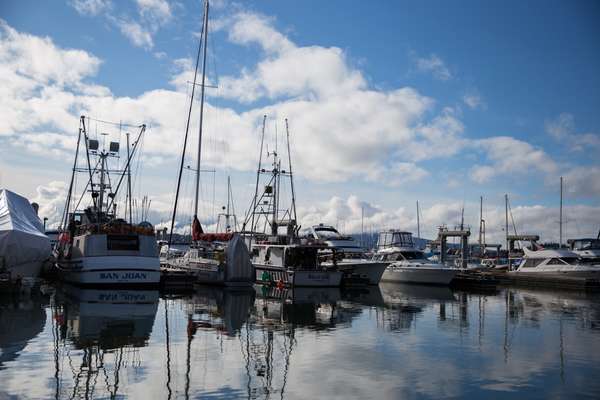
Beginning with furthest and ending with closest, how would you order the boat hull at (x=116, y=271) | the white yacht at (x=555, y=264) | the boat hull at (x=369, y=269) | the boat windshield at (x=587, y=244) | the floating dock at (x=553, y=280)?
the boat windshield at (x=587, y=244) < the boat hull at (x=369, y=269) < the white yacht at (x=555, y=264) < the floating dock at (x=553, y=280) < the boat hull at (x=116, y=271)

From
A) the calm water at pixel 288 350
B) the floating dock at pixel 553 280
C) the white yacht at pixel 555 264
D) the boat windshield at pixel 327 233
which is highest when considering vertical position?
the boat windshield at pixel 327 233

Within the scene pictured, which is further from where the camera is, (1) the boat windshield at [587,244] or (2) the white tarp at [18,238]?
(1) the boat windshield at [587,244]

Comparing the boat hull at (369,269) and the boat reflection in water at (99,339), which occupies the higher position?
the boat hull at (369,269)

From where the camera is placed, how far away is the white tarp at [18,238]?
29.8 metres

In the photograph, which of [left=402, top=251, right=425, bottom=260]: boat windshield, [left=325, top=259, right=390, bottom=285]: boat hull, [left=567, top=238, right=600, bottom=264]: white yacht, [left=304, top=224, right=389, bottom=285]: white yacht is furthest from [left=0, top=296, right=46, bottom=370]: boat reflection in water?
[left=567, top=238, right=600, bottom=264]: white yacht

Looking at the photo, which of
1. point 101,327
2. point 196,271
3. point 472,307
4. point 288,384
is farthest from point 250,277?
point 288,384

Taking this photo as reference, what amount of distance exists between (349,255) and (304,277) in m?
15.4

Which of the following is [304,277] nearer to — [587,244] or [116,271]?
[116,271]

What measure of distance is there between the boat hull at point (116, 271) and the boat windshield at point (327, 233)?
25892mm

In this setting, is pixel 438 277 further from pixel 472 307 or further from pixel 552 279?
pixel 472 307

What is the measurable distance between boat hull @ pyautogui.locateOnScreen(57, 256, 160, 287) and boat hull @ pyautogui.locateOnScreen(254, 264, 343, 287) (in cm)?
1006

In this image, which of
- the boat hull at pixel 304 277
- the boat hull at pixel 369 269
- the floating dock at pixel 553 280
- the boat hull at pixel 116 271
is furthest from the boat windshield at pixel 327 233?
the boat hull at pixel 116 271

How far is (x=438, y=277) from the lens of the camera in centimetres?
4666

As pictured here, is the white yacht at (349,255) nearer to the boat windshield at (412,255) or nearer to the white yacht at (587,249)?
the boat windshield at (412,255)
